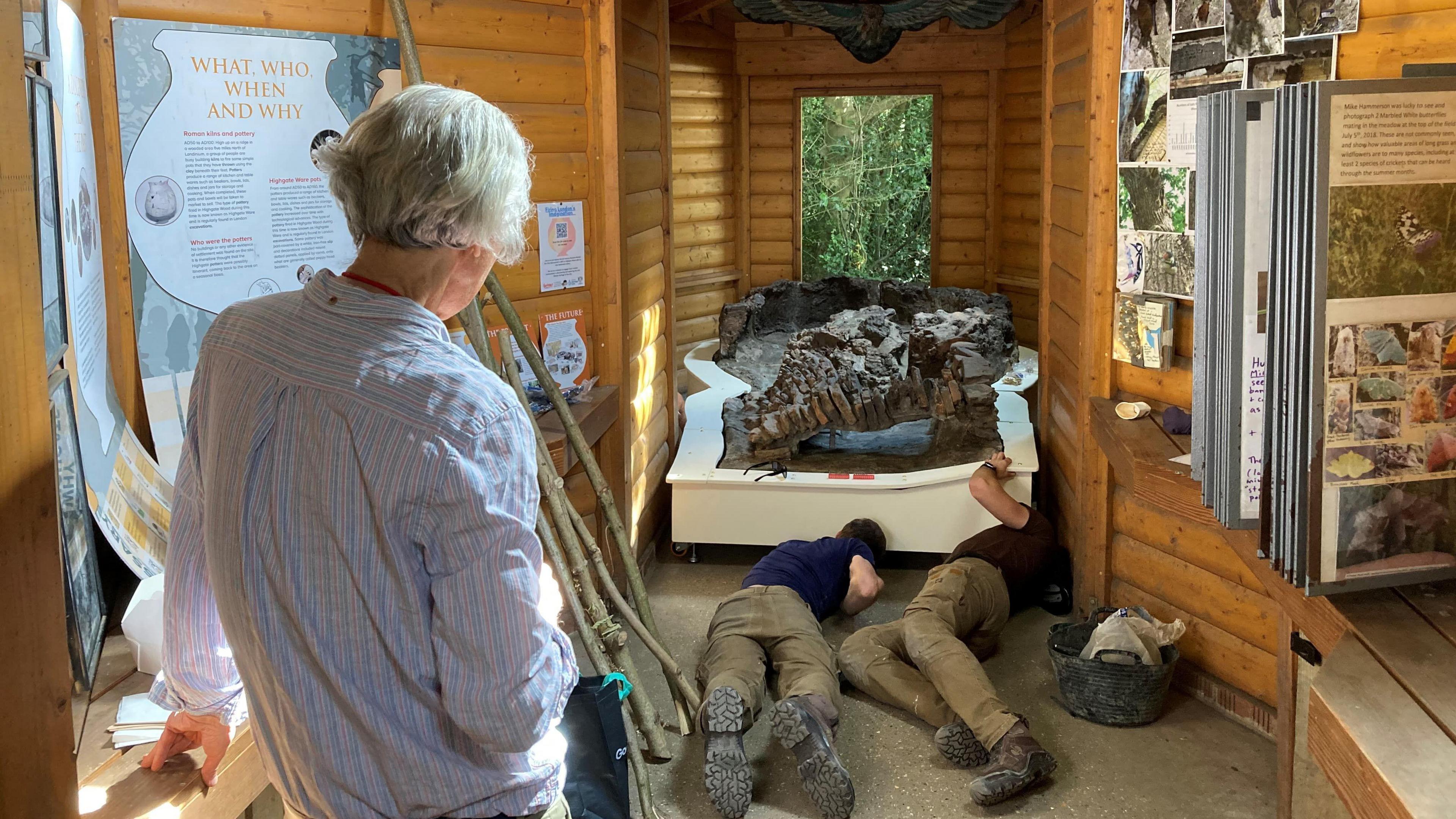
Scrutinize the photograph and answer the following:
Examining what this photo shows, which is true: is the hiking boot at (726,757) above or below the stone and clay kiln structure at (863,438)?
below

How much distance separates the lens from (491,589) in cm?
137

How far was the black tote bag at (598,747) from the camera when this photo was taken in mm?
2322

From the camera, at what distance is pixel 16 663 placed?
1.52 metres

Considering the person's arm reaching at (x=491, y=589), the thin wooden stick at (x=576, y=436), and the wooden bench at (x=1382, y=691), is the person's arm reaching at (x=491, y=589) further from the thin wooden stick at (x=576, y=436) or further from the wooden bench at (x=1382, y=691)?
the thin wooden stick at (x=576, y=436)

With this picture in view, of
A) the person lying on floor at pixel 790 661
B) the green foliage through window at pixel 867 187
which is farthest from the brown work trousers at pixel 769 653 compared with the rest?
the green foliage through window at pixel 867 187

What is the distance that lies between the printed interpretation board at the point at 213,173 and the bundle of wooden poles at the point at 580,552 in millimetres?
434

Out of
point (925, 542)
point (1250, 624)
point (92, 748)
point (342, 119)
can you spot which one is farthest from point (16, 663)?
point (925, 542)

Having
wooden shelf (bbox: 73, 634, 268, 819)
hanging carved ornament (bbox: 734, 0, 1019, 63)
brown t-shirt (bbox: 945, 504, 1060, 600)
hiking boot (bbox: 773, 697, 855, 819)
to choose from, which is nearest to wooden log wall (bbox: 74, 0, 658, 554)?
wooden shelf (bbox: 73, 634, 268, 819)

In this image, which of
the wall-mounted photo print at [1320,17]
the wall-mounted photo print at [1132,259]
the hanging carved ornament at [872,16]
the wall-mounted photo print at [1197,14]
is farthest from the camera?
the hanging carved ornament at [872,16]

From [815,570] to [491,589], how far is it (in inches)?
140

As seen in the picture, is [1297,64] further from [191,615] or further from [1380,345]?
[191,615]

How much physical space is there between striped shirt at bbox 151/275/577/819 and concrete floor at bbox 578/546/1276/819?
2.30 m

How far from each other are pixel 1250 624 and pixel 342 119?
3493mm

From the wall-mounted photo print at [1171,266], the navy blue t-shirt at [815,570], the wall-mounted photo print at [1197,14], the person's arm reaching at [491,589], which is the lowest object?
the navy blue t-shirt at [815,570]
